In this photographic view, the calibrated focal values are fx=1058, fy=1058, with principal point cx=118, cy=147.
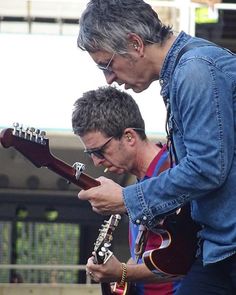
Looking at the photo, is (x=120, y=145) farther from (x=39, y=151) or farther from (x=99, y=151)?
(x=39, y=151)

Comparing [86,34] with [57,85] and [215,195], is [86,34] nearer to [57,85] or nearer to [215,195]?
[215,195]

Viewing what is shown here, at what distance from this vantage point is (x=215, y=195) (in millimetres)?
3059

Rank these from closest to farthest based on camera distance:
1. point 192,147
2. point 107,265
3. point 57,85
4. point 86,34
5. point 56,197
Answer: point 192,147 → point 86,34 → point 107,265 → point 57,85 → point 56,197

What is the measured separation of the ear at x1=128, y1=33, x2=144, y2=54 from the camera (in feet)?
10.3

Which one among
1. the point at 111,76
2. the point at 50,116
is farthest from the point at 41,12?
the point at 111,76

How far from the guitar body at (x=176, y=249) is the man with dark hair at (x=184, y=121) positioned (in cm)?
18

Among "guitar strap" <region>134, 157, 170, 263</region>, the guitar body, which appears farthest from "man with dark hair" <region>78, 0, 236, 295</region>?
"guitar strap" <region>134, 157, 170, 263</region>

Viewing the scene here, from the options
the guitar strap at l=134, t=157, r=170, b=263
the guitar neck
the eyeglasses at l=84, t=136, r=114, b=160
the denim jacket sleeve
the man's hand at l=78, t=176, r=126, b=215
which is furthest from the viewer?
the eyeglasses at l=84, t=136, r=114, b=160

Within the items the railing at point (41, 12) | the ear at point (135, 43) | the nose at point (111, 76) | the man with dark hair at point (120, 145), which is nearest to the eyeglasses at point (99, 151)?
the man with dark hair at point (120, 145)

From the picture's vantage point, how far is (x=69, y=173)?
147 inches

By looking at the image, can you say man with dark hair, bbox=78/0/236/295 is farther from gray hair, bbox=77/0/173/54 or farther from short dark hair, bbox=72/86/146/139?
short dark hair, bbox=72/86/146/139

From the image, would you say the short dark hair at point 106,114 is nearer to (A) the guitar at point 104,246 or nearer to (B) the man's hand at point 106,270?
(A) the guitar at point 104,246

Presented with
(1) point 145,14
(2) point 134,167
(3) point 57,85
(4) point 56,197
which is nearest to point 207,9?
(3) point 57,85

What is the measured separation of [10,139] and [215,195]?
2.54 feet
